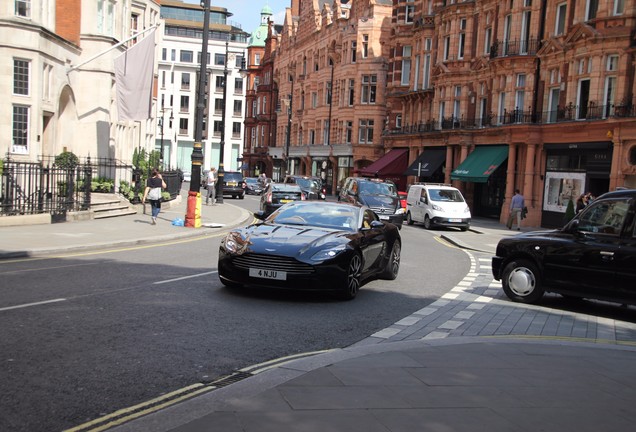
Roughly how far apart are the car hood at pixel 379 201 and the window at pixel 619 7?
1318cm

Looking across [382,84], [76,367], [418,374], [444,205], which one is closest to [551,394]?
[418,374]

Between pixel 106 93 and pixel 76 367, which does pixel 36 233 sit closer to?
pixel 76 367

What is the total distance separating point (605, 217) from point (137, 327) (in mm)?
7009

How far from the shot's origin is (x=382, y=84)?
6200 centimetres

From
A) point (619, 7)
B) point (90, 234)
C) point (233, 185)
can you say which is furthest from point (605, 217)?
point (233, 185)

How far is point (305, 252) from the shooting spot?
32.8 feet

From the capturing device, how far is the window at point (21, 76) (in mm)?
24484

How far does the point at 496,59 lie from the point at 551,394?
35.8 metres

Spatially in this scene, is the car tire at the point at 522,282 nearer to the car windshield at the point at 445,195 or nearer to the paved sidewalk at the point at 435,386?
the paved sidewalk at the point at 435,386

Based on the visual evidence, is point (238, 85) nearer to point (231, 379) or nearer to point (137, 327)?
point (137, 327)

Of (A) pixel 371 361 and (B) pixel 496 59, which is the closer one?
(A) pixel 371 361

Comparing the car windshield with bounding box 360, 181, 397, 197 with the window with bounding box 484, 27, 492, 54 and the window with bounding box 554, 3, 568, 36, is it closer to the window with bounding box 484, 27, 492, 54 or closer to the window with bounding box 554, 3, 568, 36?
the window with bounding box 554, 3, 568, 36

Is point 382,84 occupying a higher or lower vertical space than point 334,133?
higher

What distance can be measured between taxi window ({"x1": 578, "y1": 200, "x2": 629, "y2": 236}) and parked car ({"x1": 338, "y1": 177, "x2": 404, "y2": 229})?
55.0 ft
